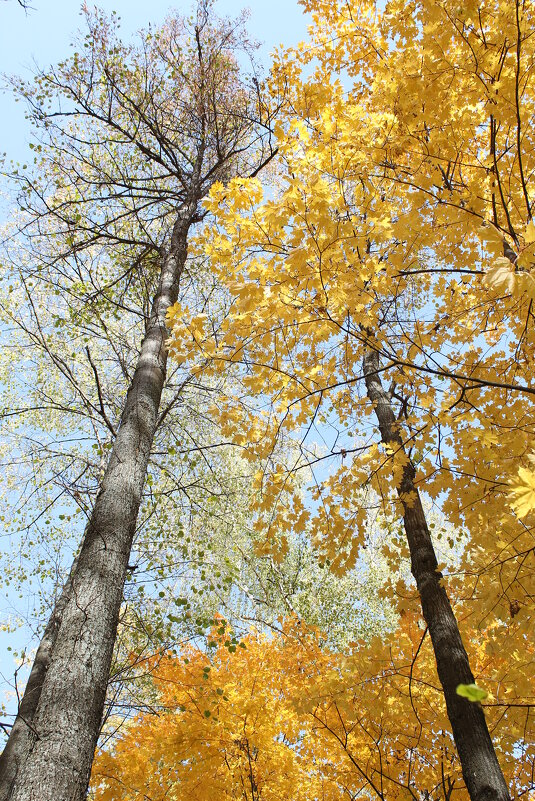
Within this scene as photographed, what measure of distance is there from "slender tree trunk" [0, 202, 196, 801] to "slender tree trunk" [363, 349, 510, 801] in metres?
1.67

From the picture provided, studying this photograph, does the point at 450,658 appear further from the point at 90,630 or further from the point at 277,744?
the point at 277,744

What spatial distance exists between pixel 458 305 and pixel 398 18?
84.9 inches

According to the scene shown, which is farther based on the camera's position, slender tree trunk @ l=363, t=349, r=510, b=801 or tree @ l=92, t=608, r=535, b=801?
tree @ l=92, t=608, r=535, b=801

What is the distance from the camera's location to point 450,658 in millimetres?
3064

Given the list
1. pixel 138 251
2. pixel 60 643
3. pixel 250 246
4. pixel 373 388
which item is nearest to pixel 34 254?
pixel 138 251

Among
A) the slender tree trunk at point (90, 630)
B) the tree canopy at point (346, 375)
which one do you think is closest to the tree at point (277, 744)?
the tree canopy at point (346, 375)

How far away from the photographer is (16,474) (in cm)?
738

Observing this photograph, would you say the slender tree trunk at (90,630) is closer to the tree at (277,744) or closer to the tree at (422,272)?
the tree at (422,272)

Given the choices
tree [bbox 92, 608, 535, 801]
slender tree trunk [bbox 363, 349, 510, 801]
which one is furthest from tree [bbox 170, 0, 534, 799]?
tree [bbox 92, 608, 535, 801]

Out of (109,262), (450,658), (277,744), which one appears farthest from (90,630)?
(109,262)

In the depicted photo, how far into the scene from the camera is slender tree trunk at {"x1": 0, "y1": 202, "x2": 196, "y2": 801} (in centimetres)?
188

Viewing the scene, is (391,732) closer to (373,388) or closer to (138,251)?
(373,388)

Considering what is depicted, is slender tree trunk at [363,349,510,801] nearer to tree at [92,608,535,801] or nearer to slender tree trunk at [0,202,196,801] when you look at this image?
tree at [92,608,535,801]

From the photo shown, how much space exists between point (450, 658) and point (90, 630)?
2264 millimetres
